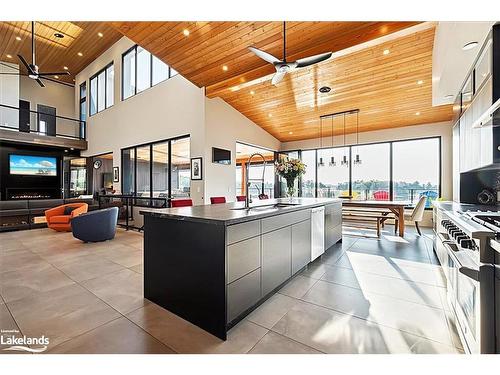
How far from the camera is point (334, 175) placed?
8.07 meters

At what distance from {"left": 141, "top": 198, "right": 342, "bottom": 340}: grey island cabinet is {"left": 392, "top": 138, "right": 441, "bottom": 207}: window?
5.83 metres

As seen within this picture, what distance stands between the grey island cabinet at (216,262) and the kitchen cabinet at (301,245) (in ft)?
0.38

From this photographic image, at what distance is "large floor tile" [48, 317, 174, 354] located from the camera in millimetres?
1654

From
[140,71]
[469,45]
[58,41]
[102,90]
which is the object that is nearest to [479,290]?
[469,45]

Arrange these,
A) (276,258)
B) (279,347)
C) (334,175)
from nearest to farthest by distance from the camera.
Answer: (279,347) → (276,258) → (334,175)

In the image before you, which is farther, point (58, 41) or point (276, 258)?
point (58, 41)

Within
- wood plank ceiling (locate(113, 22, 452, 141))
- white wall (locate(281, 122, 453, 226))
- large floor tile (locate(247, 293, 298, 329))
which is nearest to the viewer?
large floor tile (locate(247, 293, 298, 329))

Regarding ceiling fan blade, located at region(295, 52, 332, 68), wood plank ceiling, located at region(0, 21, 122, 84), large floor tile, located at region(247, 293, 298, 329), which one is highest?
wood plank ceiling, located at region(0, 21, 122, 84)

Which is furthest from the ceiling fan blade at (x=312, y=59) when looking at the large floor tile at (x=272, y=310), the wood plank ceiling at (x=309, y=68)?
the large floor tile at (x=272, y=310)

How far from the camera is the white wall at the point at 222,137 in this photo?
582 centimetres

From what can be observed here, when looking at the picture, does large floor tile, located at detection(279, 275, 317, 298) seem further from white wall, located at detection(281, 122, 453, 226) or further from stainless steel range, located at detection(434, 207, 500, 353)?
white wall, located at detection(281, 122, 453, 226)

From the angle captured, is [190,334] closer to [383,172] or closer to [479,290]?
[479,290]

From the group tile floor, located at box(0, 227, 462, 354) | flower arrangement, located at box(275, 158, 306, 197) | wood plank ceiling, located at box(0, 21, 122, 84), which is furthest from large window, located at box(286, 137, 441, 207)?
wood plank ceiling, located at box(0, 21, 122, 84)

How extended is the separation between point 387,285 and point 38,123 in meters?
12.7
